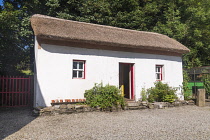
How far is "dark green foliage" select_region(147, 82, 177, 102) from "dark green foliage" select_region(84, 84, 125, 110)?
7.50 feet

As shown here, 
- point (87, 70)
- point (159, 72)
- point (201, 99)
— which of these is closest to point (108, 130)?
point (87, 70)

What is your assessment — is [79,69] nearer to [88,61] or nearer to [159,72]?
[88,61]

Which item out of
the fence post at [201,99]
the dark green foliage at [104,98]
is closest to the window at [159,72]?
the fence post at [201,99]

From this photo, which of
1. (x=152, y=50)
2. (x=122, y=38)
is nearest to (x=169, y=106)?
(x=152, y=50)

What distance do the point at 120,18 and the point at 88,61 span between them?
9356 millimetres

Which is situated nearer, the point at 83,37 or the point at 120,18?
the point at 83,37

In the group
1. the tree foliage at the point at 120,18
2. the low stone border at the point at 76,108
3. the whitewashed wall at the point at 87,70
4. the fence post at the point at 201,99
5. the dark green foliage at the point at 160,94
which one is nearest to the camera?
the low stone border at the point at 76,108

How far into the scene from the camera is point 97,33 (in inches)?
348

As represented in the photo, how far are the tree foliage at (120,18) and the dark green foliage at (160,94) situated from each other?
7745mm

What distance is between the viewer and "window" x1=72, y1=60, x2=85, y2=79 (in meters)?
7.93

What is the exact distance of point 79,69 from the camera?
7.98 m

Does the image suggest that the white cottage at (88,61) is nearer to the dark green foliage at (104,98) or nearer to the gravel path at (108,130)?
the dark green foliage at (104,98)

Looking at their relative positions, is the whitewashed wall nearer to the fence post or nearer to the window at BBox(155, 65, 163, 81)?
the window at BBox(155, 65, 163, 81)

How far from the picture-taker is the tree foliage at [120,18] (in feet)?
38.9
